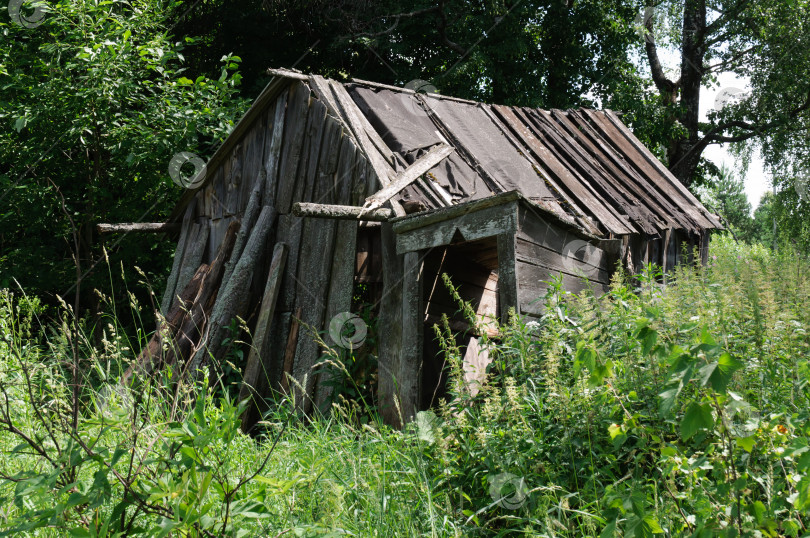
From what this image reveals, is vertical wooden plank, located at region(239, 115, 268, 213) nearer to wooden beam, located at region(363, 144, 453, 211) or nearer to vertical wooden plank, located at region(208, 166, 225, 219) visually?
vertical wooden plank, located at region(208, 166, 225, 219)

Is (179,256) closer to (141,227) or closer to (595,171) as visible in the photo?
(141,227)

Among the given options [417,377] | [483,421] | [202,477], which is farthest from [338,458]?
[202,477]

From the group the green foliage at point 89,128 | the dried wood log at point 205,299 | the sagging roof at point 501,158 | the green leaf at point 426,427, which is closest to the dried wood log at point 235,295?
the dried wood log at point 205,299

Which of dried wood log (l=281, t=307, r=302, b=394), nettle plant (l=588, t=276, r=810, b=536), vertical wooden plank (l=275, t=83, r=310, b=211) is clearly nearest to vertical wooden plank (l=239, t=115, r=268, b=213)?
vertical wooden plank (l=275, t=83, r=310, b=211)

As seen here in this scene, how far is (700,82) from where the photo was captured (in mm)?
19484

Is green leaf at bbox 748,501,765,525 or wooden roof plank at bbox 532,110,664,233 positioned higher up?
wooden roof plank at bbox 532,110,664,233

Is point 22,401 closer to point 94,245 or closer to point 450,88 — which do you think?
point 94,245

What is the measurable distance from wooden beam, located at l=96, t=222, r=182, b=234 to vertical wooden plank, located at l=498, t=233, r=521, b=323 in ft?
17.7

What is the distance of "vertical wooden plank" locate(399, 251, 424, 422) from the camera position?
4988 mm

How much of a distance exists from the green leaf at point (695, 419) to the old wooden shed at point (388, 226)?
2.38m

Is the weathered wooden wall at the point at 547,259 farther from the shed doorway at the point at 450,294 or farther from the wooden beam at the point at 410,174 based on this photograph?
the wooden beam at the point at 410,174

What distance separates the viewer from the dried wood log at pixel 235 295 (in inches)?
254

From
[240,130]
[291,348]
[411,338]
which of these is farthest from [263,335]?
[240,130]

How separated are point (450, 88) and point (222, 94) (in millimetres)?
6635
